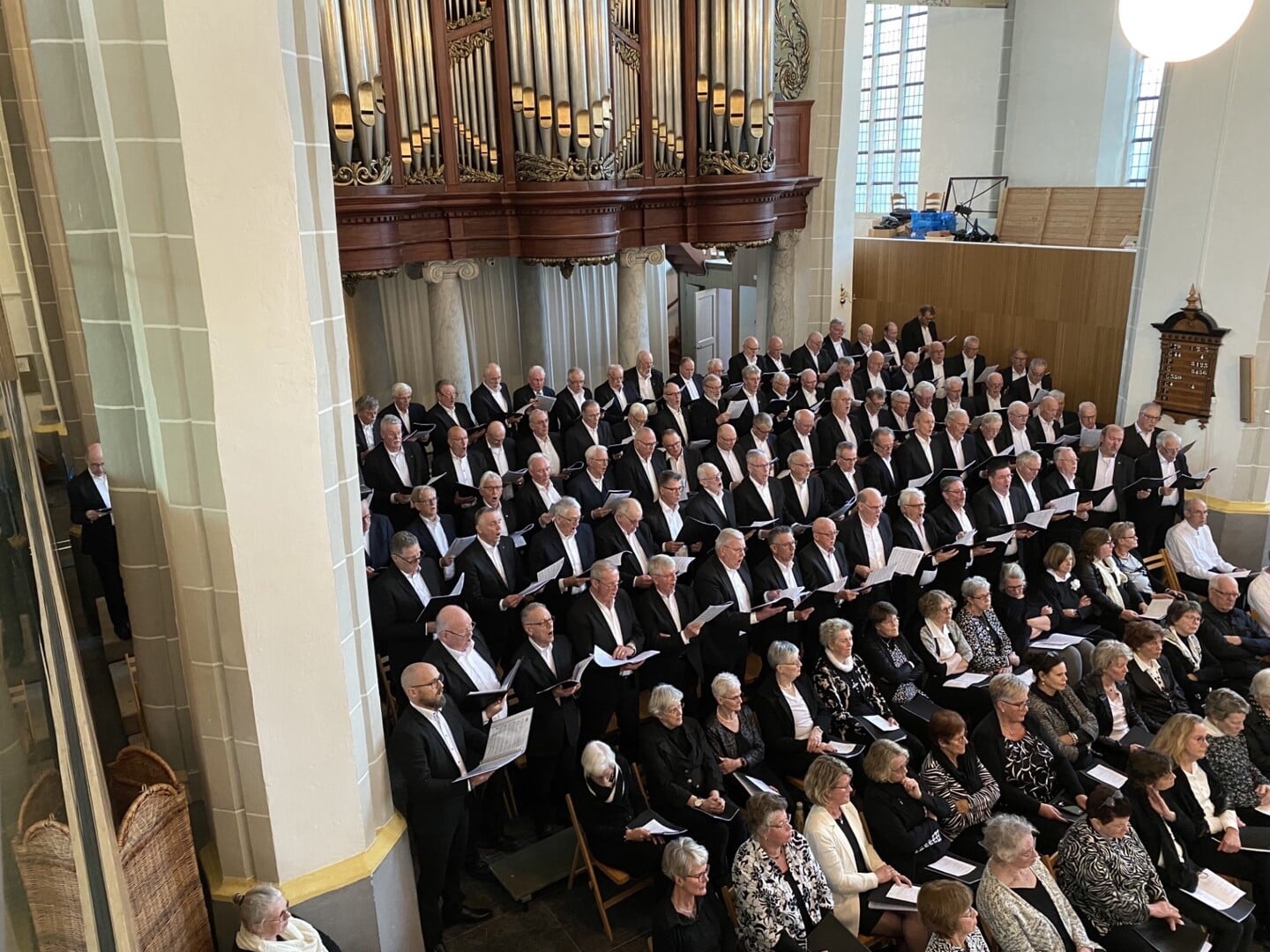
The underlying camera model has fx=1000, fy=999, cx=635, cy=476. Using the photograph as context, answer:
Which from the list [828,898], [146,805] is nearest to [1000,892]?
[828,898]

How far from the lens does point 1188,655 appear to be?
685cm

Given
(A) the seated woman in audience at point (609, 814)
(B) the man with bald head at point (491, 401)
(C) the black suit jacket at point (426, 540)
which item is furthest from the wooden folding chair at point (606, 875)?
(B) the man with bald head at point (491, 401)

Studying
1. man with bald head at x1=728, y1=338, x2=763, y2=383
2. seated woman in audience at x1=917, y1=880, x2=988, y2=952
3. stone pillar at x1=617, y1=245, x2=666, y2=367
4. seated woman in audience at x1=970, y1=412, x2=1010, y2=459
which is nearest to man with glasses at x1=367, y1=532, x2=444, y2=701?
seated woman in audience at x1=917, y1=880, x2=988, y2=952

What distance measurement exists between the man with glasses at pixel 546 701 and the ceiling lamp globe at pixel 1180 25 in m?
4.13

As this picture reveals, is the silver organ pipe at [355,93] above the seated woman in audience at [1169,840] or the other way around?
above

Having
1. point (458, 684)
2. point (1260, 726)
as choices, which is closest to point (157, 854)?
point (458, 684)

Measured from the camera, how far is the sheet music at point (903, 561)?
6.76 meters

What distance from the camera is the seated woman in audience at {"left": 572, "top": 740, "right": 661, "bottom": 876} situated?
16.5ft

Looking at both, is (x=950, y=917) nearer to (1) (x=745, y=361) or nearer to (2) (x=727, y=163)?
(1) (x=745, y=361)

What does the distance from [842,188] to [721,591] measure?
8141mm

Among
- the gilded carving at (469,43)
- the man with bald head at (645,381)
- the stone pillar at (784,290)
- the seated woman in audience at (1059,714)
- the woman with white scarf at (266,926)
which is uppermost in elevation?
the gilded carving at (469,43)

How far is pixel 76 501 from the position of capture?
7352mm

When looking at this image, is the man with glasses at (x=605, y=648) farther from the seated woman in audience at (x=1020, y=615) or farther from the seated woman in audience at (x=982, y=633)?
the seated woman in audience at (x=1020, y=615)

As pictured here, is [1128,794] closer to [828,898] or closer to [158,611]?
[828,898]
